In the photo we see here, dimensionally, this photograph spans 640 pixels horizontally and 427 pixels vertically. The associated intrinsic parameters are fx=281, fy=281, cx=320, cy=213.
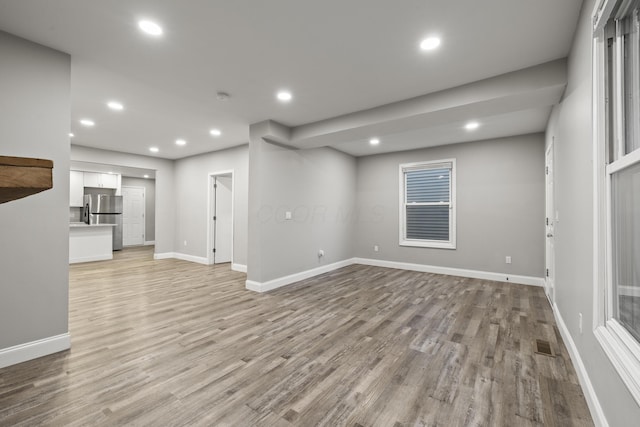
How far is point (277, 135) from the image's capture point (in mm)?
4262

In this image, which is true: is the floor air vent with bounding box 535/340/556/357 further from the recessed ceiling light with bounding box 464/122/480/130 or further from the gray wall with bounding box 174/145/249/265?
the gray wall with bounding box 174/145/249/265

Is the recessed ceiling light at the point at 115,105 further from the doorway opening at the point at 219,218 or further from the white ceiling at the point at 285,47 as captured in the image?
the doorway opening at the point at 219,218

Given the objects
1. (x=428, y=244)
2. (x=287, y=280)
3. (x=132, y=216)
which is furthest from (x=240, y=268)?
(x=132, y=216)

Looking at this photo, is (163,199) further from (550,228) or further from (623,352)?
(623,352)

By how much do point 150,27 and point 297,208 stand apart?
3254 millimetres

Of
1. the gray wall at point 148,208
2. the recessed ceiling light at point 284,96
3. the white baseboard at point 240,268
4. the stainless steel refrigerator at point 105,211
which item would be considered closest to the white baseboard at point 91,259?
the stainless steel refrigerator at point 105,211

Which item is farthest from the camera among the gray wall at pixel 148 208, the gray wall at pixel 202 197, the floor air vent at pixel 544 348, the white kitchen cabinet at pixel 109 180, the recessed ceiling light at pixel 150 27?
the gray wall at pixel 148 208

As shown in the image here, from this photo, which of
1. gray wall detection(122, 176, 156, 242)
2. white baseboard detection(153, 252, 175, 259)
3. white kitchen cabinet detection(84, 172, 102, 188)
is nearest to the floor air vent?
white baseboard detection(153, 252, 175, 259)

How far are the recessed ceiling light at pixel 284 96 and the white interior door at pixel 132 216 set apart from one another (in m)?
8.83

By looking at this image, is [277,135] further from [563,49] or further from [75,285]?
[75,285]

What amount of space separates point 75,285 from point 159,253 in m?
2.75

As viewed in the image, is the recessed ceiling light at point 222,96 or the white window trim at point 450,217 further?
the white window trim at point 450,217

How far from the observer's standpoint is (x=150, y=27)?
2.12m

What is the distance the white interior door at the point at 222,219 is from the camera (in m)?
6.61
